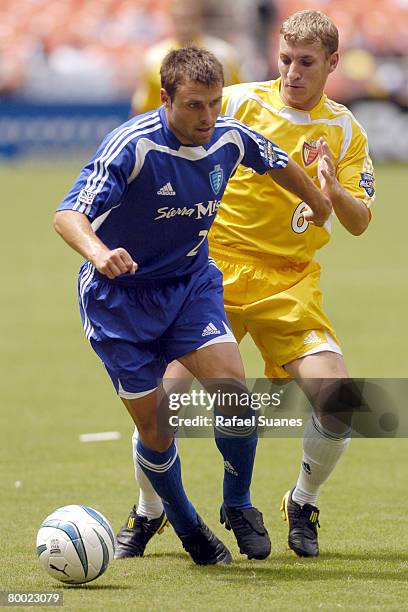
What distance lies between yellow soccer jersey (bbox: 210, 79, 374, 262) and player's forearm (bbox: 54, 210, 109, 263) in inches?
53.8

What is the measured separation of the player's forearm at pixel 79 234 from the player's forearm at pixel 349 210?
1267 mm

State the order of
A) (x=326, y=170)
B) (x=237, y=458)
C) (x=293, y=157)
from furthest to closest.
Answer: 1. (x=293, y=157)
2. (x=237, y=458)
3. (x=326, y=170)

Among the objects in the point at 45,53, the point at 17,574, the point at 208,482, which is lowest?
the point at 45,53

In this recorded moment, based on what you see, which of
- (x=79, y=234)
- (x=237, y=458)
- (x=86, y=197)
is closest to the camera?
(x=79, y=234)

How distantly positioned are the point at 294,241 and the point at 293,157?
0.40 meters

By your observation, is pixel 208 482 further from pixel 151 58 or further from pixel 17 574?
pixel 151 58

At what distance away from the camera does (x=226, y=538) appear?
20.3 ft

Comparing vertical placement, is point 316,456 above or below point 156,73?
below

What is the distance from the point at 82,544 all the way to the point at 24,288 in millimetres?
9527

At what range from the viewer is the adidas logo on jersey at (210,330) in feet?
17.9

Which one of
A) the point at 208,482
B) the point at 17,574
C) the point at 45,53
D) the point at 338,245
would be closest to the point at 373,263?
the point at 338,245

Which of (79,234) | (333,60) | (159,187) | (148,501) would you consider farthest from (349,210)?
(148,501)

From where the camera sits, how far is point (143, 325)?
5418mm

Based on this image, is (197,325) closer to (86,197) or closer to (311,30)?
(86,197)
